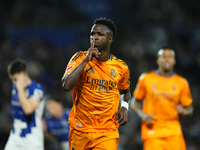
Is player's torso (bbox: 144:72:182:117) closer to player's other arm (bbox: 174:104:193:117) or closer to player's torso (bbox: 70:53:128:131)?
player's other arm (bbox: 174:104:193:117)

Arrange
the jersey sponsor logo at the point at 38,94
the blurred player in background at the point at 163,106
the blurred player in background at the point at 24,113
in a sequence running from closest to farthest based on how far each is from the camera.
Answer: the blurred player in background at the point at 24,113 → the jersey sponsor logo at the point at 38,94 → the blurred player in background at the point at 163,106

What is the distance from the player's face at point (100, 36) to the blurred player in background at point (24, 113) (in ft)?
5.80

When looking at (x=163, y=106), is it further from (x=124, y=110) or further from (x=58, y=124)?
(x=58, y=124)

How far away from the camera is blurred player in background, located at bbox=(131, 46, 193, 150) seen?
5164 millimetres

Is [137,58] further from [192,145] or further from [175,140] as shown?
[175,140]

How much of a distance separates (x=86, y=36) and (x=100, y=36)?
28.8ft

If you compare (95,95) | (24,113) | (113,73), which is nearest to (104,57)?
(113,73)

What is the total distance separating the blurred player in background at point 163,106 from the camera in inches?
203

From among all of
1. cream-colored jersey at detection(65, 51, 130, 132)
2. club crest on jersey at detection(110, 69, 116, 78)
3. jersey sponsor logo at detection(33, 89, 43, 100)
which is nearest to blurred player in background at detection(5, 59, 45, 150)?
jersey sponsor logo at detection(33, 89, 43, 100)

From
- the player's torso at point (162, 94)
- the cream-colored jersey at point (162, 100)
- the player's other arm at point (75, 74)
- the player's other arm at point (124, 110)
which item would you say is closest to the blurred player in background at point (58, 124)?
the cream-colored jersey at point (162, 100)

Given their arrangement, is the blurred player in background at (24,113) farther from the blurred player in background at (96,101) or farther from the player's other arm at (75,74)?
the player's other arm at (75,74)

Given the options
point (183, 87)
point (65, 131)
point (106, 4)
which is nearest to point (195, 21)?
point (106, 4)

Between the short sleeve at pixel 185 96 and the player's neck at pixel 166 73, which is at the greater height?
the player's neck at pixel 166 73

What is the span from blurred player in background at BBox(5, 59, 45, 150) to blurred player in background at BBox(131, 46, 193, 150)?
1.93m
